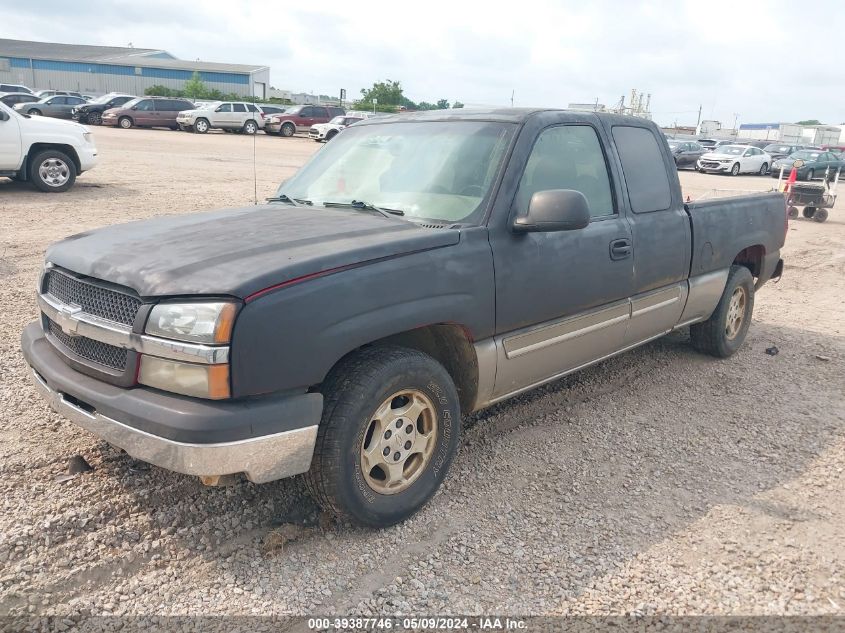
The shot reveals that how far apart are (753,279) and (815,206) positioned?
11371 mm

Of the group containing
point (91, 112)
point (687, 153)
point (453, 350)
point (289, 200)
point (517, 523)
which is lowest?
point (517, 523)

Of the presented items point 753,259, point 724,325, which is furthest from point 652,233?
point 753,259

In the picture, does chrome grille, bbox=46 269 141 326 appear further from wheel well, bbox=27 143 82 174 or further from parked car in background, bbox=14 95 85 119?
parked car in background, bbox=14 95 85 119

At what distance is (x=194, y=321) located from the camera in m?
2.59

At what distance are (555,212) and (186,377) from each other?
6.04 feet

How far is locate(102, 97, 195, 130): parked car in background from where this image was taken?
107ft

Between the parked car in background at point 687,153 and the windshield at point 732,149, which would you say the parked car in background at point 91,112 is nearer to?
the parked car in background at point 687,153

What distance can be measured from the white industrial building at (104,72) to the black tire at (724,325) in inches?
3100

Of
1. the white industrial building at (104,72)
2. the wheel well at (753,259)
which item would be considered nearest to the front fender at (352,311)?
the wheel well at (753,259)

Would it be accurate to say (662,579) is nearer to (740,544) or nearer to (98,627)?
(740,544)

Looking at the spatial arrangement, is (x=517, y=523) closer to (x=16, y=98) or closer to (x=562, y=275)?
(x=562, y=275)

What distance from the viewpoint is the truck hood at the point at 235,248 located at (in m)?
2.69

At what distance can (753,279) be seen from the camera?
5988mm

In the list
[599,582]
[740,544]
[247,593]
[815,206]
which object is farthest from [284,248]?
[815,206]
